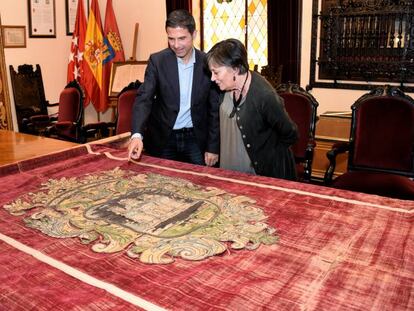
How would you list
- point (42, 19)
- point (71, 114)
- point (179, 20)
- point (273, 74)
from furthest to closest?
1. point (42, 19)
2. point (273, 74)
3. point (71, 114)
4. point (179, 20)

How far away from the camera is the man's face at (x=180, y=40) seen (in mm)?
2532

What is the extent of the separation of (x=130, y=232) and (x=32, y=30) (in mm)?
4793

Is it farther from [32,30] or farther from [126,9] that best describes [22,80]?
[126,9]

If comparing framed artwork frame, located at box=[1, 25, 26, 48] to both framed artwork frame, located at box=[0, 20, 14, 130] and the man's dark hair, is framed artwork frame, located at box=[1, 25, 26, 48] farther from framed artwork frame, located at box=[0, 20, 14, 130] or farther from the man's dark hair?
the man's dark hair

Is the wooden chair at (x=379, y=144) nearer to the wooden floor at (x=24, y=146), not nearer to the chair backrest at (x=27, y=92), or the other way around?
the wooden floor at (x=24, y=146)

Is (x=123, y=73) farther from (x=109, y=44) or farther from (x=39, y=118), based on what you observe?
(x=39, y=118)

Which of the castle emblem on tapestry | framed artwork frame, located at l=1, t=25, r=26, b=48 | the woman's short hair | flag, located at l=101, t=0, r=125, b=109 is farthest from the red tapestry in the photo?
flag, located at l=101, t=0, r=125, b=109

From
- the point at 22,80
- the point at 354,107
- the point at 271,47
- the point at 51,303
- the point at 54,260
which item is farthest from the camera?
the point at 22,80

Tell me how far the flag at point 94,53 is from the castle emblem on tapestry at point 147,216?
415 centimetres

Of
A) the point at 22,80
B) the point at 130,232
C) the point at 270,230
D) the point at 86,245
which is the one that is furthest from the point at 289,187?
the point at 22,80

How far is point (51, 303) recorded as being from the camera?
1.11m

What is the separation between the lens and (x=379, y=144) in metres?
3.15

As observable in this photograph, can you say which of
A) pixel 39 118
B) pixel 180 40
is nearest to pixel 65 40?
pixel 39 118

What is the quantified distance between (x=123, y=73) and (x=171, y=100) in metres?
3.24
